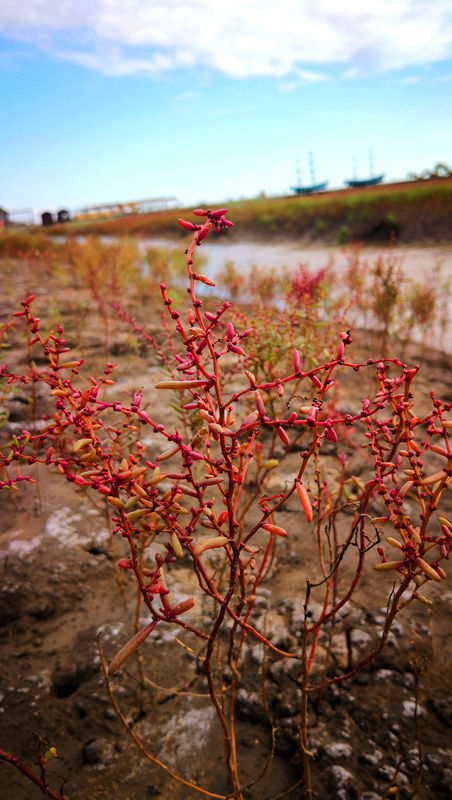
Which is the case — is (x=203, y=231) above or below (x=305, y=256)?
below

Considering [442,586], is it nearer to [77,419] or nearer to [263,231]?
[77,419]

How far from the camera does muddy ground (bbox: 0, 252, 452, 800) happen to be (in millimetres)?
1537

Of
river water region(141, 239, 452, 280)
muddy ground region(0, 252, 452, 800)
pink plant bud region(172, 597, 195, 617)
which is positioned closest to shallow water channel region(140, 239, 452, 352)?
river water region(141, 239, 452, 280)

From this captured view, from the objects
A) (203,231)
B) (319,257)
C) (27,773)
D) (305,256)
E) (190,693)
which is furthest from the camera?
(305,256)

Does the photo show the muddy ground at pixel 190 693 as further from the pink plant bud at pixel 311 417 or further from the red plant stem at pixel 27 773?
the pink plant bud at pixel 311 417

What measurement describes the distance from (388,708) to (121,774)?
2.90ft

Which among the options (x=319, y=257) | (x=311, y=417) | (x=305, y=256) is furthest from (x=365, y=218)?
(x=311, y=417)

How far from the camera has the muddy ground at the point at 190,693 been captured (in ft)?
5.04

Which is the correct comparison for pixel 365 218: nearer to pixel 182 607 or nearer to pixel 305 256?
pixel 305 256

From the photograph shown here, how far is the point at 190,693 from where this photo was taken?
1.55 m

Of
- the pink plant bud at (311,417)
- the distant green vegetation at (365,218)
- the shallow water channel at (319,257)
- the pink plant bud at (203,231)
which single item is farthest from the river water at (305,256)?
the pink plant bud at (311,417)

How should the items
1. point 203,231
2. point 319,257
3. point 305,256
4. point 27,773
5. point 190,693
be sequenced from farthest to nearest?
point 305,256 → point 319,257 → point 190,693 → point 27,773 → point 203,231

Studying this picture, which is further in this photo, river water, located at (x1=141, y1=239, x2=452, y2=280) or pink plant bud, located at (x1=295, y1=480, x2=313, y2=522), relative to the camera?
river water, located at (x1=141, y1=239, x2=452, y2=280)

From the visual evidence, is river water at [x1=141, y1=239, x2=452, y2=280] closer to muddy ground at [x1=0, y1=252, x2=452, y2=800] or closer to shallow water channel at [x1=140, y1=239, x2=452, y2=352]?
shallow water channel at [x1=140, y1=239, x2=452, y2=352]
